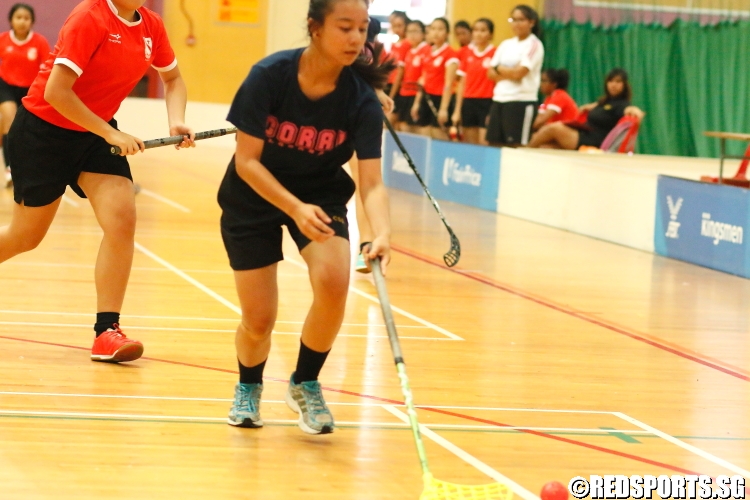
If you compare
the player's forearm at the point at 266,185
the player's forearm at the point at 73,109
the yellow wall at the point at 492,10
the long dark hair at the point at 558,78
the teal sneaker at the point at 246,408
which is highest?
the yellow wall at the point at 492,10

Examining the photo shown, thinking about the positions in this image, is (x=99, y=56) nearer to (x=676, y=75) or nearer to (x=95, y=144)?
(x=95, y=144)

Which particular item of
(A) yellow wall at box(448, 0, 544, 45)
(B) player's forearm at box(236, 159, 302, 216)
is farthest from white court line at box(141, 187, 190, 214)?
(A) yellow wall at box(448, 0, 544, 45)

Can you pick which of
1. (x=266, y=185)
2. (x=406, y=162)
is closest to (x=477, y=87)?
(x=406, y=162)

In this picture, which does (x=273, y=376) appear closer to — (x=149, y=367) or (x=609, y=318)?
(x=149, y=367)

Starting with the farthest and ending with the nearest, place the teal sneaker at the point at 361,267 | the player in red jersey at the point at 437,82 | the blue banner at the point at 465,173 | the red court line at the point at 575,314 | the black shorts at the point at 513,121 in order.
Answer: the player in red jersey at the point at 437,82, the black shorts at the point at 513,121, the blue banner at the point at 465,173, the teal sneaker at the point at 361,267, the red court line at the point at 575,314

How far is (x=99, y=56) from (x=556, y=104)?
8.89 m

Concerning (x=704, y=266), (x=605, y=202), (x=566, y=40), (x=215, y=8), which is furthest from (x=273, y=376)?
(x=215, y=8)

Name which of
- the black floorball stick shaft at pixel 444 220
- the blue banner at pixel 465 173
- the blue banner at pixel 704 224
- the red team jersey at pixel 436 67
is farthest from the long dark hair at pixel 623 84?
the black floorball stick shaft at pixel 444 220

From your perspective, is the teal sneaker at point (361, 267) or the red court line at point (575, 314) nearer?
the red court line at point (575, 314)

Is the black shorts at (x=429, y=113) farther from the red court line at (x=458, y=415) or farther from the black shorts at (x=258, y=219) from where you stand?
the black shorts at (x=258, y=219)

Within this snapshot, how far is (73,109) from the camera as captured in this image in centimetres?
429

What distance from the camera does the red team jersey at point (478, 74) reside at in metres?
12.6

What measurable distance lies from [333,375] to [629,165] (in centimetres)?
598

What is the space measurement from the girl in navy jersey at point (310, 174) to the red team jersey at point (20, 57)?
7638mm
